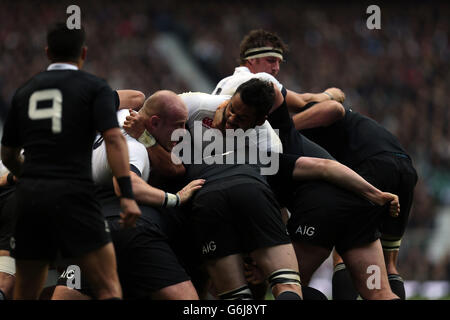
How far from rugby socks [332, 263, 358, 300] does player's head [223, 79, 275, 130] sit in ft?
6.40

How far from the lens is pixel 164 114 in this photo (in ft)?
17.3

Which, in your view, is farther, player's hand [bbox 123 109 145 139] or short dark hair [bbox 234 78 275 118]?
player's hand [bbox 123 109 145 139]

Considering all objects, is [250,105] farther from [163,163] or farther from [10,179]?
[10,179]

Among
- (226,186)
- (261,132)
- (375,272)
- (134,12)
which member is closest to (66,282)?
(226,186)

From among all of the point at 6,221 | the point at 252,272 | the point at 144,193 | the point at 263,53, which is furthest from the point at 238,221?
the point at 263,53

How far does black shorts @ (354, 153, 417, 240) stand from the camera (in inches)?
239

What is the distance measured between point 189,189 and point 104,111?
1173 millimetres

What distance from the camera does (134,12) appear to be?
21438 mm

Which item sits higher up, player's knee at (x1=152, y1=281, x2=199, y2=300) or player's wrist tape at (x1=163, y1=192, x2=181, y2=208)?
player's wrist tape at (x1=163, y1=192, x2=181, y2=208)

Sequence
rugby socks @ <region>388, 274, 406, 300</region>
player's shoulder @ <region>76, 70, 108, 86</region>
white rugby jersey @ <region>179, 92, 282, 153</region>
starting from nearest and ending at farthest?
1. player's shoulder @ <region>76, 70, 108, 86</region>
2. white rugby jersey @ <region>179, 92, 282, 153</region>
3. rugby socks @ <region>388, 274, 406, 300</region>
